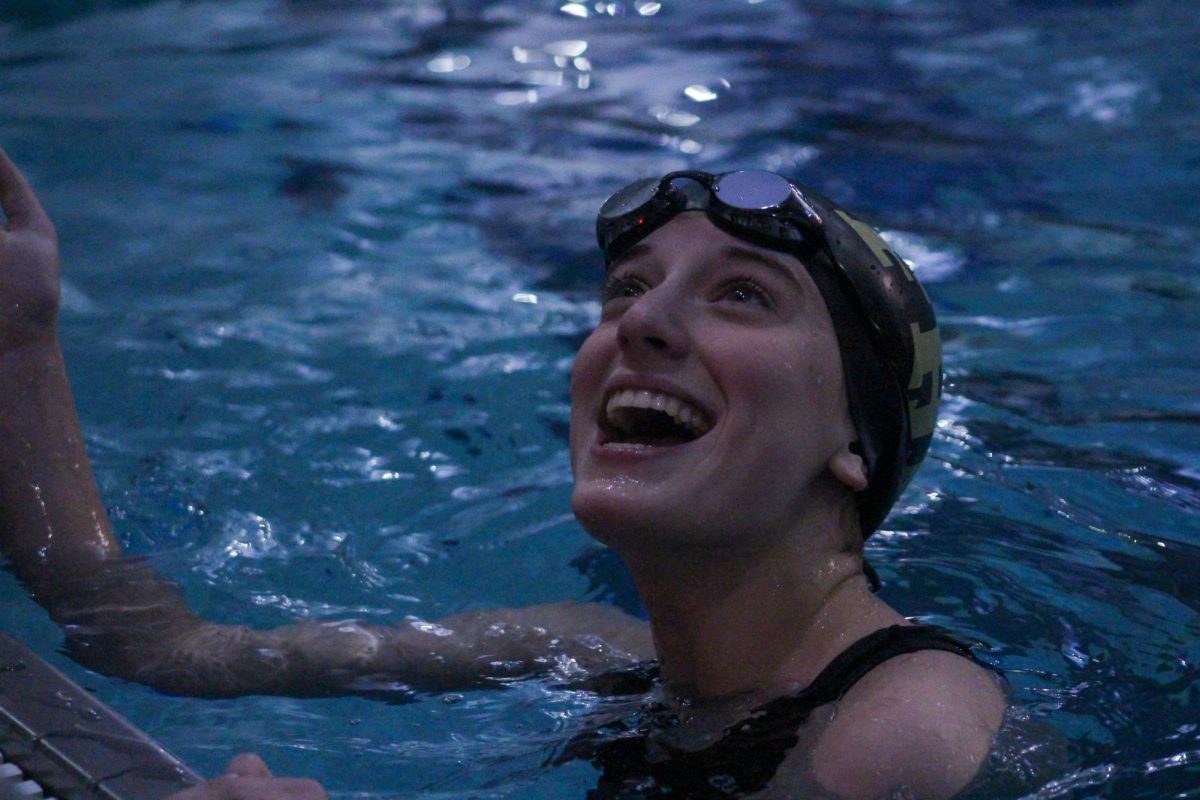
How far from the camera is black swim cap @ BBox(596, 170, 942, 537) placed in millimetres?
2834

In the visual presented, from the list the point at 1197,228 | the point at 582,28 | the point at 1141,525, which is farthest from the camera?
the point at 582,28

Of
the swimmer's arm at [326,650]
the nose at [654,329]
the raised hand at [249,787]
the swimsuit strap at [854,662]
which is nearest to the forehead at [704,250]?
the nose at [654,329]

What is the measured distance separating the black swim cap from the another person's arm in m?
0.85

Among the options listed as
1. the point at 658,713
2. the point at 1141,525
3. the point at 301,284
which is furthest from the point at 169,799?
the point at 301,284

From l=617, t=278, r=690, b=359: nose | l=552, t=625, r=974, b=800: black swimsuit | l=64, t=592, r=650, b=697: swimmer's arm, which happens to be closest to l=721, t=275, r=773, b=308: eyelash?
l=617, t=278, r=690, b=359: nose

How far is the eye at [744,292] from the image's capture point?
2.78 m

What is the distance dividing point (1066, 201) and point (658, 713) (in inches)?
205

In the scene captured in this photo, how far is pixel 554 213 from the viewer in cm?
732

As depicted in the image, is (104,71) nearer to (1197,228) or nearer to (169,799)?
(1197,228)

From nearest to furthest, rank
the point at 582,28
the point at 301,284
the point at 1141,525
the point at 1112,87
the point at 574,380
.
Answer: the point at 574,380, the point at 1141,525, the point at 301,284, the point at 1112,87, the point at 582,28

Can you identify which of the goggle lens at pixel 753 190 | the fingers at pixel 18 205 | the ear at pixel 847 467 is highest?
the goggle lens at pixel 753 190

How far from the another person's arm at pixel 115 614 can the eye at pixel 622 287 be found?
3.00 ft

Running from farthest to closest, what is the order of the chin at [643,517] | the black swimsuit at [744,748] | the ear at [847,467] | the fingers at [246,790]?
the ear at [847,467] → the black swimsuit at [744,748] → the chin at [643,517] → the fingers at [246,790]

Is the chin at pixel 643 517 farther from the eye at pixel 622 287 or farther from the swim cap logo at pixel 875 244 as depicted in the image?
the swim cap logo at pixel 875 244
